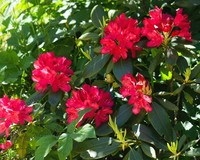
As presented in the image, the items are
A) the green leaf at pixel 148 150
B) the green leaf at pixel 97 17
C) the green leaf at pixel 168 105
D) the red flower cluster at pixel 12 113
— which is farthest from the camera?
the green leaf at pixel 97 17

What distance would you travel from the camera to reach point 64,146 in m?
1.64

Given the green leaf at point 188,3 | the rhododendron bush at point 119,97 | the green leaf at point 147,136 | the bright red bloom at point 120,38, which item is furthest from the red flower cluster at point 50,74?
the green leaf at point 188,3

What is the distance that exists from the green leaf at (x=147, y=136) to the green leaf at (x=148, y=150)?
2cm

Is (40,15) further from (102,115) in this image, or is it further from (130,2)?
(102,115)

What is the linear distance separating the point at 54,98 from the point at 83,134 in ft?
0.92

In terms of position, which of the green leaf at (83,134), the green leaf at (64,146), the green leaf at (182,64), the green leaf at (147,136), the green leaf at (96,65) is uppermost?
the green leaf at (96,65)

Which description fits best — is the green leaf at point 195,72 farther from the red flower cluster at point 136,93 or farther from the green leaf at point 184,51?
the red flower cluster at point 136,93

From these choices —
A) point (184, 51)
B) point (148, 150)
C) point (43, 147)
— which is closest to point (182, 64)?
point (184, 51)

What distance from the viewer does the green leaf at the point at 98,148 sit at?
1641mm

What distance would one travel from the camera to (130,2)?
212 cm

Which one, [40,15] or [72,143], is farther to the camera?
[40,15]

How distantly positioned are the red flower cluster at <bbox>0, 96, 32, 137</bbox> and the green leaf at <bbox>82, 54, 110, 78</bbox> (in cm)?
25

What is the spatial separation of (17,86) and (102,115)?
0.82 metres

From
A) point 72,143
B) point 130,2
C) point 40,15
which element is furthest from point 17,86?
point 72,143
